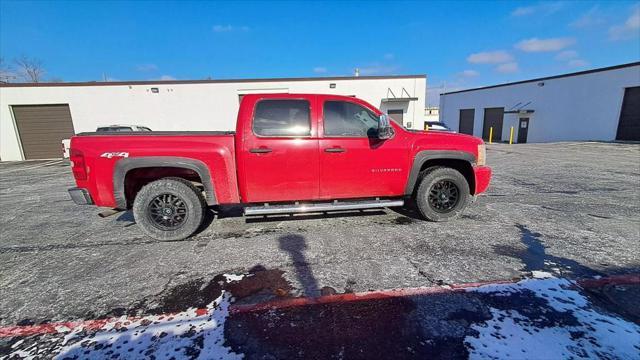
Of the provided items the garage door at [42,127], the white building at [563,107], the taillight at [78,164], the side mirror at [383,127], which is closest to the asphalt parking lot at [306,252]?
the taillight at [78,164]

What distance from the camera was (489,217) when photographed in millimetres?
4695

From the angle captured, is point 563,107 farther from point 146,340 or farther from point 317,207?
point 146,340

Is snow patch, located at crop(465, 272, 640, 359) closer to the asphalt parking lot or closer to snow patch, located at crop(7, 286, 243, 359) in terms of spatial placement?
→ the asphalt parking lot

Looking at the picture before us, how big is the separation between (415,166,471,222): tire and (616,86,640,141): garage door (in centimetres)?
2349

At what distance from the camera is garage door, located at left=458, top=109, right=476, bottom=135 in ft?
97.6

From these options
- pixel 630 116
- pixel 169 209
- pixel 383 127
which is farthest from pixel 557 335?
pixel 630 116

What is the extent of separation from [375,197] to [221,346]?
9.92 feet

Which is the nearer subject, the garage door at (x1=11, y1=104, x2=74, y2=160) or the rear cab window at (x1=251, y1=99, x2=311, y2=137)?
the rear cab window at (x1=251, y1=99, x2=311, y2=137)

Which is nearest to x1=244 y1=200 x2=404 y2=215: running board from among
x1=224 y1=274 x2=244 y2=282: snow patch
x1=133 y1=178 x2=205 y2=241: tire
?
x1=133 y1=178 x2=205 y2=241: tire

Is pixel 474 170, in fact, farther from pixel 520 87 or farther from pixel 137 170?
pixel 520 87

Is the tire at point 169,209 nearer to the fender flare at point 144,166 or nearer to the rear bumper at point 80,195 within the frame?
the fender flare at point 144,166

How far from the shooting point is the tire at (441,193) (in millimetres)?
4352

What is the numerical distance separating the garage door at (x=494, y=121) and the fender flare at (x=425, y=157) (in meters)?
27.5

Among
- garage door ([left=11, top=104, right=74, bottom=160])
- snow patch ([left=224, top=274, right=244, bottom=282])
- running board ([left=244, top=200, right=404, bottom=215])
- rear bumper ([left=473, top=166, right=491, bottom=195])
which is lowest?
snow patch ([left=224, top=274, right=244, bottom=282])
